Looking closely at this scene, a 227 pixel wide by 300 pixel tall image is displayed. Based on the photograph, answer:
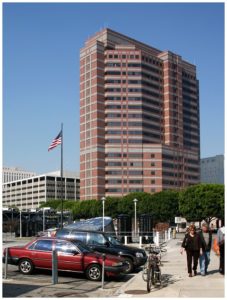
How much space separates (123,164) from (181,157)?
76.2ft

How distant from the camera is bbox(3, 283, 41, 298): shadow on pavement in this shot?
12996 millimetres

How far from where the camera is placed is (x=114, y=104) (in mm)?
147500

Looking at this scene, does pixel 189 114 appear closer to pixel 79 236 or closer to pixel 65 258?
pixel 79 236

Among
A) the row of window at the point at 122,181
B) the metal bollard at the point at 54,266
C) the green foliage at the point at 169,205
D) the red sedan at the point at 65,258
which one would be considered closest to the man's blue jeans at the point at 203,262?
the red sedan at the point at 65,258

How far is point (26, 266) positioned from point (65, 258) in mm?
1595

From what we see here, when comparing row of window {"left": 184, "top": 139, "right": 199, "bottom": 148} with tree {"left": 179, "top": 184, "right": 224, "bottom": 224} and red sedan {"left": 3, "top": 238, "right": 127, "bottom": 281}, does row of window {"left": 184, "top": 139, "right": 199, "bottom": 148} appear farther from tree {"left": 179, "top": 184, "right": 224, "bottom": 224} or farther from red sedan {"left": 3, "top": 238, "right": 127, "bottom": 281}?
red sedan {"left": 3, "top": 238, "right": 127, "bottom": 281}

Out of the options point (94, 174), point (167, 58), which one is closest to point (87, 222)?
point (94, 174)

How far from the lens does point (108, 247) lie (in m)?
19.4

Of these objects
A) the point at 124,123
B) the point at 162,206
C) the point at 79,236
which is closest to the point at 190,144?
the point at 124,123

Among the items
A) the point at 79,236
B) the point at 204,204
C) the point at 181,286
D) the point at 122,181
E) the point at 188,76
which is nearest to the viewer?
the point at 181,286

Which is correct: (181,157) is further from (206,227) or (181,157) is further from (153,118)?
(206,227)

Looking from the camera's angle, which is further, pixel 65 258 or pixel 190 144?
pixel 190 144

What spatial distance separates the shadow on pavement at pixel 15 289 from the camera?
13.0m

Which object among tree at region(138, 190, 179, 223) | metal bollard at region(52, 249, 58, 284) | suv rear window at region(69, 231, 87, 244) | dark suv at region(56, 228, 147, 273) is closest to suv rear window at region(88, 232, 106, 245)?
dark suv at region(56, 228, 147, 273)
